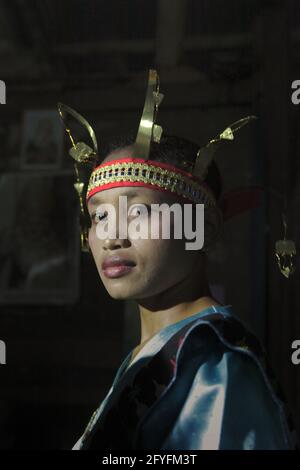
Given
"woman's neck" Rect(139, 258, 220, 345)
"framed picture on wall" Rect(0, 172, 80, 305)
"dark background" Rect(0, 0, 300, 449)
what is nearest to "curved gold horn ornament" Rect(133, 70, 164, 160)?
→ "woman's neck" Rect(139, 258, 220, 345)

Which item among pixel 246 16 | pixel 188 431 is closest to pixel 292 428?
pixel 188 431

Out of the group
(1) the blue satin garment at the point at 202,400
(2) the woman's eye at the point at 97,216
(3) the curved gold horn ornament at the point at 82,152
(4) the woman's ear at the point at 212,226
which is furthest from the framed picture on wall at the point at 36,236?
(1) the blue satin garment at the point at 202,400

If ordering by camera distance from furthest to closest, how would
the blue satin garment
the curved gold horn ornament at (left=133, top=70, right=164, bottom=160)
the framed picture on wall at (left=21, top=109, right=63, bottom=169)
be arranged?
the framed picture on wall at (left=21, top=109, right=63, bottom=169)
the curved gold horn ornament at (left=133, top=70, right=164, bottom=160)
the blue satin garment

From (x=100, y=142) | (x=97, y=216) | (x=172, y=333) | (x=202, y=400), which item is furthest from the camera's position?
(x=100, y=142)

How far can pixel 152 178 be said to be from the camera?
1527 millimetres

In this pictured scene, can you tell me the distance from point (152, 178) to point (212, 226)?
0.81 feet

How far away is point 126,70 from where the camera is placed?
2.44 meters

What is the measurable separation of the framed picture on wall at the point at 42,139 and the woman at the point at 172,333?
917mm

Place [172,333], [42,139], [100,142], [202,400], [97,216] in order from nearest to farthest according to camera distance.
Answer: [202,400], [172,333], [97,216], [100,142], [42,139]

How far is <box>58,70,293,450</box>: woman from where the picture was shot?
1.29 m

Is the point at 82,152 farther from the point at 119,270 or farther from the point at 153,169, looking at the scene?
the point at 119,270

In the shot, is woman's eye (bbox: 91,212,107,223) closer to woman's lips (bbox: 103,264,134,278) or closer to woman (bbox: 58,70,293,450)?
woman (bbox: 58,70,293,450)

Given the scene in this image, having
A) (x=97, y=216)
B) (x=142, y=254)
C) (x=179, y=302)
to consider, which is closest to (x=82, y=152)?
(x=97, y=216)

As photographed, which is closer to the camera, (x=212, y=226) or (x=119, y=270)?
(x=119, y=270)
